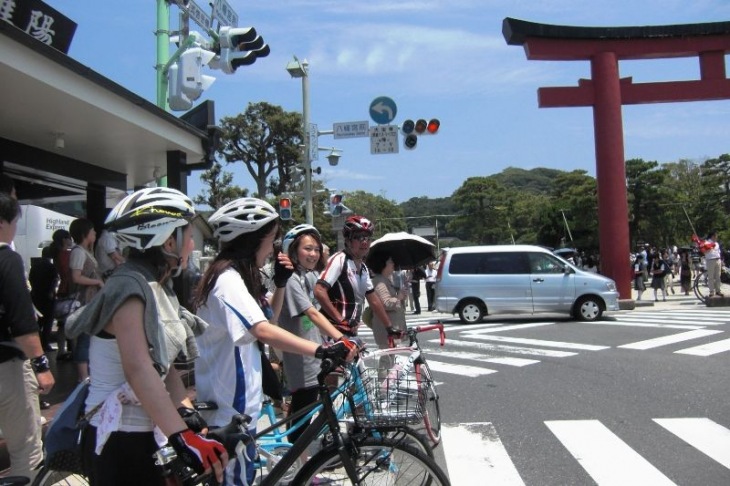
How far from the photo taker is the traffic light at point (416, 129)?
14617 millimetres

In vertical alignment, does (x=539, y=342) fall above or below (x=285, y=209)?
below

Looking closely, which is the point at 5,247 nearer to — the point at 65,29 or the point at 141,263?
the point at 141,263

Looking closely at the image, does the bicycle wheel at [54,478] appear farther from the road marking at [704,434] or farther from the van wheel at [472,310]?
the van wheel at [472,310]

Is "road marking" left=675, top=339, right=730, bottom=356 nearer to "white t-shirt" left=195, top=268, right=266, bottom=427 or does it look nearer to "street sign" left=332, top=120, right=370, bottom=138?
"white t-shirt" left=195, top=268, right=266, bottom=427

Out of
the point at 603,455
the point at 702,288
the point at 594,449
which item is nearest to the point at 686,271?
the point at 702,288

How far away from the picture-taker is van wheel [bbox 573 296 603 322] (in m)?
13.9

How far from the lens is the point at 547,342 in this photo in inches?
427

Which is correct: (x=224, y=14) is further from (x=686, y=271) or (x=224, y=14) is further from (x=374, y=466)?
(x=686, y=271)

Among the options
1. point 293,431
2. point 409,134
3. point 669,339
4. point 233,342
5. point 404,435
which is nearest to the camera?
point 233,342

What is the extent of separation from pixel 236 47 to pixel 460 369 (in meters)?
6.48

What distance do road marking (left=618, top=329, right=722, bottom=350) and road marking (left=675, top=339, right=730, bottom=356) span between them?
0.52 m

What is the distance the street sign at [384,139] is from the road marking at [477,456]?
34.0ft

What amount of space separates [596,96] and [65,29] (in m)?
14.8

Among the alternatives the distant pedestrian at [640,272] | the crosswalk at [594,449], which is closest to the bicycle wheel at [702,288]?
the distant pedestrian at [640,272]
